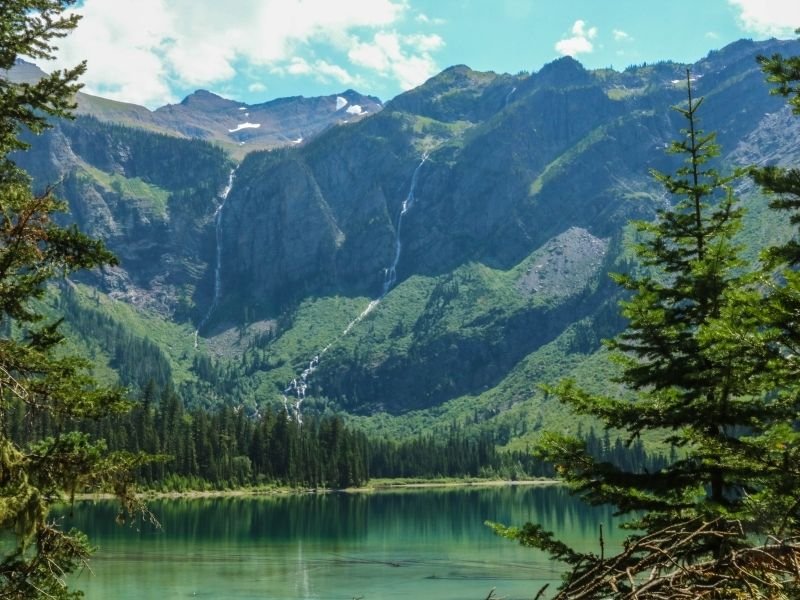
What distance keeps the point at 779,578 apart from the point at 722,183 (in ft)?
64.7

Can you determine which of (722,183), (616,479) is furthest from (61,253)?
(722,183)

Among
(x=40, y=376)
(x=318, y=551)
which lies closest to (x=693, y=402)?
(x=40, y=376)

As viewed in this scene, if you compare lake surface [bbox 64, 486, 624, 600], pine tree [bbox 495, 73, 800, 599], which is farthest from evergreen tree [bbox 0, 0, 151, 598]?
lake surface [bbox 64, 486, 624, 600]

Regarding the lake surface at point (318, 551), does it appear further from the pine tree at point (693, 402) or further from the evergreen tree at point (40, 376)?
the pine tree at point (693, 402)

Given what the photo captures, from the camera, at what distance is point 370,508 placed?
154 metres

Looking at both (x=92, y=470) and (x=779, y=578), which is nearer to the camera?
(x=779, y=578)

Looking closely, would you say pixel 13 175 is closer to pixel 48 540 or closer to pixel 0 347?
pixel 0 347

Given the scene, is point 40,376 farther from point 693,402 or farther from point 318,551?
point 318,551

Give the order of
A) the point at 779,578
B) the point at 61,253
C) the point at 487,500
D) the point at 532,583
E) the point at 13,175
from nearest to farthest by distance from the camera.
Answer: the point at 779,578
the point at 61,253
the point at 13,175
the point at 532,583
the point at 487,500

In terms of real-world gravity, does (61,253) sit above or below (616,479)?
above

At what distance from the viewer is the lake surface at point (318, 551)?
214ft

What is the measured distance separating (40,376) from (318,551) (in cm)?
7649

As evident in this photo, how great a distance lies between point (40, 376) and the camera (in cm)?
1905

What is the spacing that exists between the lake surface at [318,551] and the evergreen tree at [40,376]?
35.4 meters
